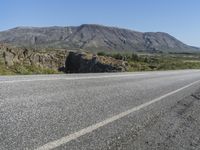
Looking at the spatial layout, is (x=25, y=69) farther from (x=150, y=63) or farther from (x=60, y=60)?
(x=150, y=63)

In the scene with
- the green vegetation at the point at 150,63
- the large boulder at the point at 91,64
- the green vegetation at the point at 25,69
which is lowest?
the green vegetation at the point at 150,63

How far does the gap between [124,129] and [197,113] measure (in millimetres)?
3542

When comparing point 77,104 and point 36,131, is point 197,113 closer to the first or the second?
point 77,104

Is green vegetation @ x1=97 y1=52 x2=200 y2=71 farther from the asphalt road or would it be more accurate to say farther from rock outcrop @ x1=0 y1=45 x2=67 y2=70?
the asphalt road

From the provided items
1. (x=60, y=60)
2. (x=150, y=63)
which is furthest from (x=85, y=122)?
(x=150, y=63)

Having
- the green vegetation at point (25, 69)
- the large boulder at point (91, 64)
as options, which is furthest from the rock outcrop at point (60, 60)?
the green vegetation at point (25, 69)

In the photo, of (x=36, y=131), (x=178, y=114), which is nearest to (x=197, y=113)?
(x=178, y=114)

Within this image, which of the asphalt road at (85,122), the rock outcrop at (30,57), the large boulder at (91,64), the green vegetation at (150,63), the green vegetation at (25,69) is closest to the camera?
the asphalt road at (85,122)

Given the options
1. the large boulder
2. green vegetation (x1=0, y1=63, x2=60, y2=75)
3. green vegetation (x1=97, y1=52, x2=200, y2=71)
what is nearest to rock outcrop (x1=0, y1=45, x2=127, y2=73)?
the large boulder

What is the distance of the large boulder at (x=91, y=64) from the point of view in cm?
3640

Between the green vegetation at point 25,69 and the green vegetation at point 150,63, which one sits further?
the green vegetation at point 150,63

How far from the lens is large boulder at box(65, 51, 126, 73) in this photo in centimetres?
3640

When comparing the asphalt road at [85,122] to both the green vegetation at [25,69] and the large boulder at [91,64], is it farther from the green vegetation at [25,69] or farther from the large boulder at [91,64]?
the large boulder at [91,64]

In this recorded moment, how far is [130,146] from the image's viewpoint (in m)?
5.05
